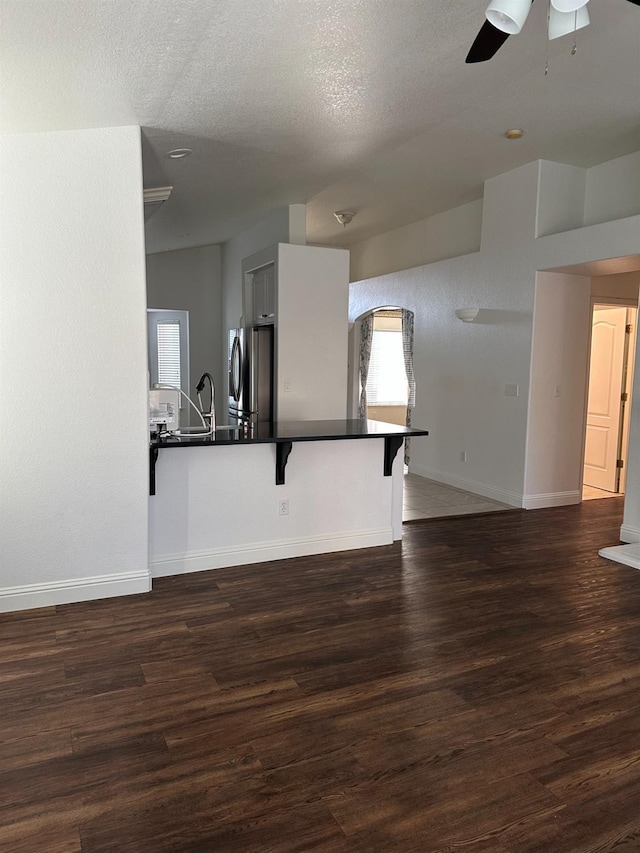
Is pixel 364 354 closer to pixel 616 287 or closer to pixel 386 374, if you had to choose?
pixel 386 374

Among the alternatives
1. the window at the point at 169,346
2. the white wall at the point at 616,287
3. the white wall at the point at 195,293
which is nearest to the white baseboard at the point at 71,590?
the white wall at the point at 616,287

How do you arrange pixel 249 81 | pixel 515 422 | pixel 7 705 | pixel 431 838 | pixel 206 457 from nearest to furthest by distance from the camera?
pixel 431 838 < pixel 7 705 < pixel 249 81 < pixel 206 457 < pixel 515 422

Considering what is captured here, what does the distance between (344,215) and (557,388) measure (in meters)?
3.06

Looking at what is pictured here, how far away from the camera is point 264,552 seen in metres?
4.21

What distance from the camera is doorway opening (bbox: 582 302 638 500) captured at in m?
6.61

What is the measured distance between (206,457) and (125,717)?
1.82 meters

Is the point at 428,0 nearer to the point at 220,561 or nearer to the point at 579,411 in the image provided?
the point at 220,561

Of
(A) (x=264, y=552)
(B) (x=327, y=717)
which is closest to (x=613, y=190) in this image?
(A) (x=264, y=552)

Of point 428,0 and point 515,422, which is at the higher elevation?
point 428,0

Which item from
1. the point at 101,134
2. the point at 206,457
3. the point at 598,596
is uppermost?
the point at 101,134

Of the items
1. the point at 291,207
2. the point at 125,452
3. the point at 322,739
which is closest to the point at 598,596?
the point at 322,739

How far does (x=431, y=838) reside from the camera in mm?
1786

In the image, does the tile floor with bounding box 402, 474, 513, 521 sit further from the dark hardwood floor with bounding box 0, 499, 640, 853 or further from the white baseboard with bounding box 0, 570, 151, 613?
the white baseboard with bounding box 0, 570, 151, 613

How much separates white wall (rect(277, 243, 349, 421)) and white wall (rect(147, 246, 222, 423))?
3.24 metres
